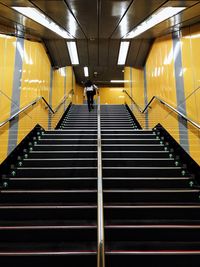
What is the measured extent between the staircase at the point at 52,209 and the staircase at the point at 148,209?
0.80 ft

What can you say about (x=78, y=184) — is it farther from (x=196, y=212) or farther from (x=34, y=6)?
(x=34, y=6)

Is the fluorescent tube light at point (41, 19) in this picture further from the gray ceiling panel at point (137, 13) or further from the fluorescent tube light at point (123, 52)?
the fluorescent tube light at point (123, 52)

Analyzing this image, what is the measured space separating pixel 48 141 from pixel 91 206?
2541 millimetres

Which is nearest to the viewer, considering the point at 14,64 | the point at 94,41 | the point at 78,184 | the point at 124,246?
the point at 124,246

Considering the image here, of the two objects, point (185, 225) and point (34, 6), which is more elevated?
point (34, 6)

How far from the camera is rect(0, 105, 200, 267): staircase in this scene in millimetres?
2209

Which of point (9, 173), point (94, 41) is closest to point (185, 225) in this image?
point (9, 173)

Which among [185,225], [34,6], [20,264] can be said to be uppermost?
[34,6]

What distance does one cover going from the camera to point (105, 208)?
2867 millimetres

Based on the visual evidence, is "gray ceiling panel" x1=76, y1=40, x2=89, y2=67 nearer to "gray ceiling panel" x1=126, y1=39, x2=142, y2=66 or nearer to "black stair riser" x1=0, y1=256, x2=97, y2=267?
"gray ceiling panel" x1=126, y1=39, x2=142, y2=66

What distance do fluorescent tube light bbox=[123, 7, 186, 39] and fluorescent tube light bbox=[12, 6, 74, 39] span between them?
165cm

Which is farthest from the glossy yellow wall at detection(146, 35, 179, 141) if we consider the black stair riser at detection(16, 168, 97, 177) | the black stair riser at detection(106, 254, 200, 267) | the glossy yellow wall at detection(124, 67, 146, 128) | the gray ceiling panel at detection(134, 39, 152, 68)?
the black stair riser at detection(106, 254, 200, 267)

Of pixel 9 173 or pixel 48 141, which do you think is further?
pixel 48 141

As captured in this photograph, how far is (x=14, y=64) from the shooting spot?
4.65 meters
